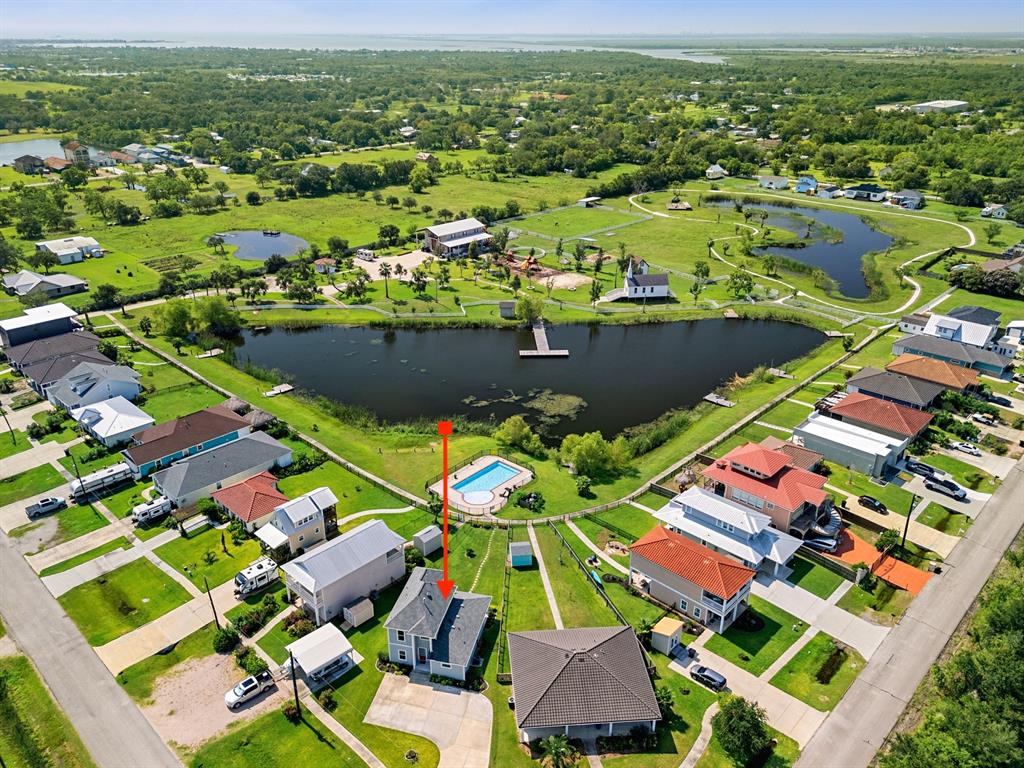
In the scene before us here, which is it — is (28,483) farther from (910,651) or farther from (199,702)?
(910,651)

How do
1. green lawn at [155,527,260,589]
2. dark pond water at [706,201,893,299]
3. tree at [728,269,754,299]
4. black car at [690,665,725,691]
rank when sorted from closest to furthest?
black car at [690,665,725,691]
green lawn at [155,527,260,589]
tree at [728,269,754,299]
dark pond water at [706,201,893,299]

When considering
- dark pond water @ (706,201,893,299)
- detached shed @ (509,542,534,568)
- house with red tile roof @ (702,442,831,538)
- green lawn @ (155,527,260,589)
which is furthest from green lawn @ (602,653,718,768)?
dark pond water @ (706,201,893,299)

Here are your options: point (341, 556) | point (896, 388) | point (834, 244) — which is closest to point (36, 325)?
point (341, 556)

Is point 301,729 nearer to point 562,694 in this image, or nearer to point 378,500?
point 562,694

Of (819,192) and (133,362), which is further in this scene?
(819,192)

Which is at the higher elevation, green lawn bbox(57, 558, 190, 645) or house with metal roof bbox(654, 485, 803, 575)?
house with metal roof bbox(654, 485, 803, 575)

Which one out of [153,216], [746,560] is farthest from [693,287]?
[153,216]

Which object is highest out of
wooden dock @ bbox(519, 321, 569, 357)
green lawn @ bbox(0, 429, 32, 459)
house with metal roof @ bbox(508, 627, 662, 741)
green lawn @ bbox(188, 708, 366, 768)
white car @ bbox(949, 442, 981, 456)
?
house with metal roof @ bbox(508, 627, 662, 741)

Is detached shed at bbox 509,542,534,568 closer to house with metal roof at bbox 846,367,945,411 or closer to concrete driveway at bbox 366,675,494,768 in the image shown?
concrete driveway at bbox 366,675,494,768
